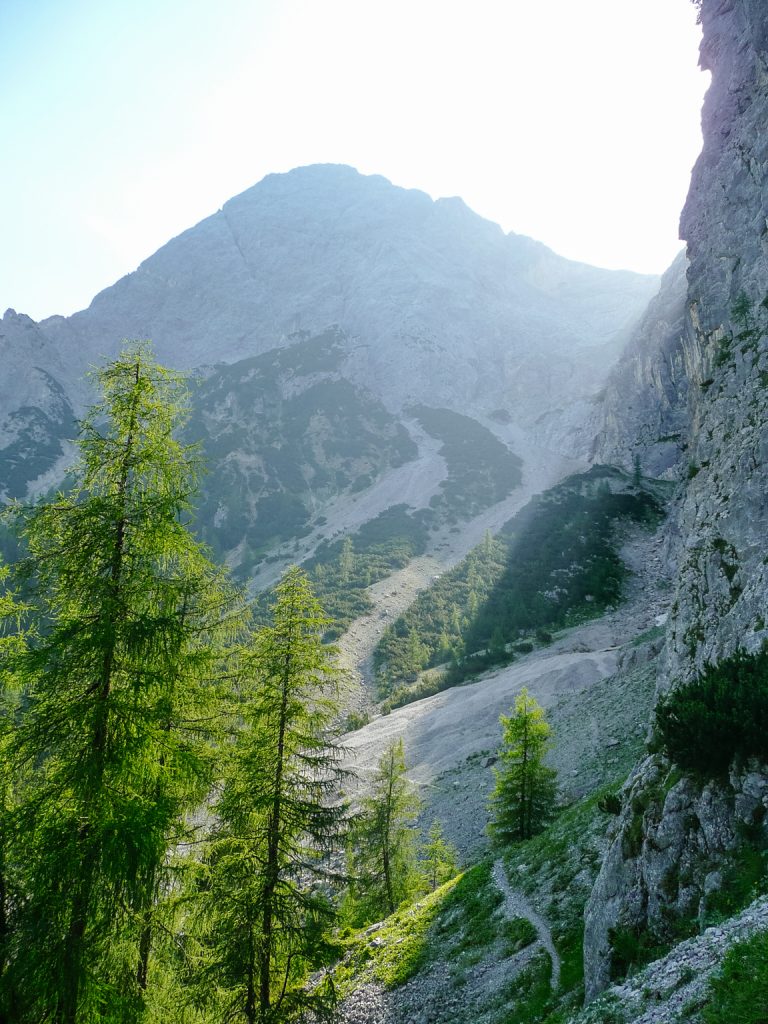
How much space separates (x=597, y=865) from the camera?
15633 millimetres

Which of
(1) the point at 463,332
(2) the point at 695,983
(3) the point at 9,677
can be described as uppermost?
(1) the point at 463,332

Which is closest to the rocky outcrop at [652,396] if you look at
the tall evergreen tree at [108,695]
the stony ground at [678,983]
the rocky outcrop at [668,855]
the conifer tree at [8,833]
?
the rocky outcrop at [668,855]

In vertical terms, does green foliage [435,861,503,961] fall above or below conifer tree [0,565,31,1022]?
below

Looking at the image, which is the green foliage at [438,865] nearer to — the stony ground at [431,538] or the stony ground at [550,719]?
the stony ground at [550,719]

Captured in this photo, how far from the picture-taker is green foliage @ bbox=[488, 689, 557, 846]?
2311 cm

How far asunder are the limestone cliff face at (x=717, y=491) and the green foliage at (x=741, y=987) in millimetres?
2695

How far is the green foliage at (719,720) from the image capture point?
9.29 m

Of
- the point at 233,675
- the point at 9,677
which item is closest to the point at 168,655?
the point at 9,677

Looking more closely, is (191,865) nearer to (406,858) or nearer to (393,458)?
(406,858)

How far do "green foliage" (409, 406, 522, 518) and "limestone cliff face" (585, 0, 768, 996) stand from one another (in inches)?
3189

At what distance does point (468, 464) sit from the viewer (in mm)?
130500

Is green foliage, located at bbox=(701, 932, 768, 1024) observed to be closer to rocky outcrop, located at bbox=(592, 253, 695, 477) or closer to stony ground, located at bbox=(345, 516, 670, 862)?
stony ground, located at bbox=(345, 516, 670, 862)

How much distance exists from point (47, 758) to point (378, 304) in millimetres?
189869

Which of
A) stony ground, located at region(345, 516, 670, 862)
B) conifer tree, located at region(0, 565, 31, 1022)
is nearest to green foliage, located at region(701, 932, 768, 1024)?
conifer tree, located at region(0, 565, 31, 1022)
